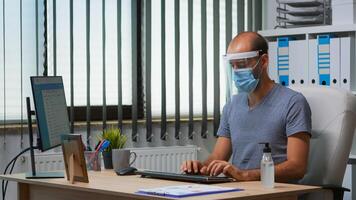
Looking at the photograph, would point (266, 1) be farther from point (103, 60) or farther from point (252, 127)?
point (252, 127)

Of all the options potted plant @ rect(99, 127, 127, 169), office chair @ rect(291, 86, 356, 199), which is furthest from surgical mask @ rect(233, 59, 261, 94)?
potted plant @ rect(99, 127, 127, 169)

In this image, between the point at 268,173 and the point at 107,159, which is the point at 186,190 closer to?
the point at 268,173

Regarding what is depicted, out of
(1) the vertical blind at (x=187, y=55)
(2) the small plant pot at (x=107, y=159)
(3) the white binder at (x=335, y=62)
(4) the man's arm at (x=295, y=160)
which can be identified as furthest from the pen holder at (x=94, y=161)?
(3) the white binder at (x=335, y=62)

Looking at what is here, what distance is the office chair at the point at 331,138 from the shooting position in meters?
2.71

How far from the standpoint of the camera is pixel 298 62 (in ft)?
14.8

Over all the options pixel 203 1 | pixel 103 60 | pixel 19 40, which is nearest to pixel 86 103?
pixel 103 60

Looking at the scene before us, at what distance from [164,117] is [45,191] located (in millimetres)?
1830

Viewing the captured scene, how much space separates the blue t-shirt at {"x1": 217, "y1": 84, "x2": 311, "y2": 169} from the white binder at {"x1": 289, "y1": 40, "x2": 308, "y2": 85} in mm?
1632

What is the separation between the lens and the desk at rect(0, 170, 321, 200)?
2.12 metres

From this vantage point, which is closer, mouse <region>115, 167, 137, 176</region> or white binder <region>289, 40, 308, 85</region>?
mouse <region>115, 167, 137, 176</region>

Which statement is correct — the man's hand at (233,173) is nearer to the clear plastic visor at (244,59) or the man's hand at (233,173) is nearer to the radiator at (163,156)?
the clear plastic visor at (244,59)

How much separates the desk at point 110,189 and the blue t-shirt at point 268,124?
38cm

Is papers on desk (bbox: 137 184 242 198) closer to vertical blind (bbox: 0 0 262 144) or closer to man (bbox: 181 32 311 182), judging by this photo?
man (bbox: 181 32 311 182)

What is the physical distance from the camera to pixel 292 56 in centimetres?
456
